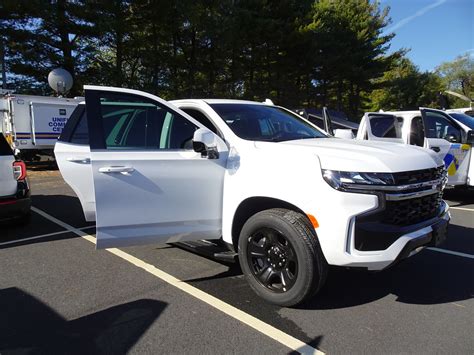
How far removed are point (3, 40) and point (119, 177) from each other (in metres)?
18.7

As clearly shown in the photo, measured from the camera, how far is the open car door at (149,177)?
362 centimetres

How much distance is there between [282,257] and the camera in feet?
11.8

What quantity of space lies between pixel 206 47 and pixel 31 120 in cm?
1278

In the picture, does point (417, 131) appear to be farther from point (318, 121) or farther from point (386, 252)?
point (318, 121)

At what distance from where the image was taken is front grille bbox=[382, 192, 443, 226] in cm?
326

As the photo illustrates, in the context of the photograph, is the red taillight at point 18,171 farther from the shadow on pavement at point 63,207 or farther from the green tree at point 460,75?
the green tree at point 460,75

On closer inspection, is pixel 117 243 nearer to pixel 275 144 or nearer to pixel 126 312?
pixel 126 312

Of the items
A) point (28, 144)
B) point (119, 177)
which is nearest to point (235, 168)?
point (119, 177)

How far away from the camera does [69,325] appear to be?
3.33 metres

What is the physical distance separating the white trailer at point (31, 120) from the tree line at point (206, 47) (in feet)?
16.6

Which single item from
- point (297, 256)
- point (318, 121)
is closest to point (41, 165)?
point (318, 121)

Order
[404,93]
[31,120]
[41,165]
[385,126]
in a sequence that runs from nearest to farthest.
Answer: [385,126] → [31,120] → [41,165] → [404,93]

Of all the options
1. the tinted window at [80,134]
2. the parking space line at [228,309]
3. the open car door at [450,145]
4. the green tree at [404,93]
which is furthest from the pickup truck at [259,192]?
the green tree at [404,93]

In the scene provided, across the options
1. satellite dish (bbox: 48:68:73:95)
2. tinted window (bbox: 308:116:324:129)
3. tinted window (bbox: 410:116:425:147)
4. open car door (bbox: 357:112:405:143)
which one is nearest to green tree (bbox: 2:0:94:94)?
satellite dish (bbox: 48:68:73:95)
